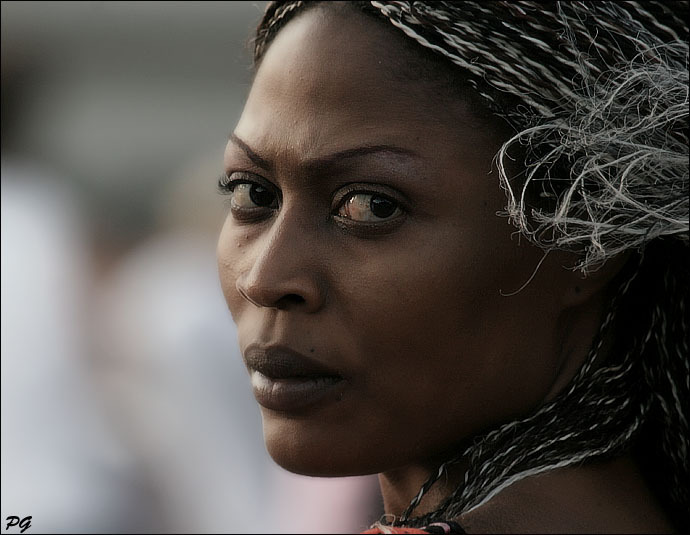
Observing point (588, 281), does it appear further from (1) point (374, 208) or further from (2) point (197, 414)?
(2) point (197, 414)

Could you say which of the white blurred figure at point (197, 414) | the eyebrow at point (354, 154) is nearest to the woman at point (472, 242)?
the eyebrow at point (354, 154)

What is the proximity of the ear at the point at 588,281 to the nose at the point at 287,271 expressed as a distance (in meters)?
0.48

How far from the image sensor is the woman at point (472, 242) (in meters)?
1.87

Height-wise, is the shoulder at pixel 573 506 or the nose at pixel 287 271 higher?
the nose at pixel 287 271

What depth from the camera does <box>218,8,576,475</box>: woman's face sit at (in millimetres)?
1892

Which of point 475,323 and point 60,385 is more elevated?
point 60,385

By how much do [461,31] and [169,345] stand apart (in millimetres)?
2813

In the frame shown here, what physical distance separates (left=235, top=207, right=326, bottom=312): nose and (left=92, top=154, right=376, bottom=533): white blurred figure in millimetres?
1712

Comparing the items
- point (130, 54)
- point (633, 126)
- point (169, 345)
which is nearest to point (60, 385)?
point (169, 345)

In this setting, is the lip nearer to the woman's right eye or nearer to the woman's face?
the woman's face

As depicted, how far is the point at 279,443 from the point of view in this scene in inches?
79.0

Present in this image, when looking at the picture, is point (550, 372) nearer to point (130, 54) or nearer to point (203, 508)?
point (203, 508)

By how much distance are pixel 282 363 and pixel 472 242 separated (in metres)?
0.43

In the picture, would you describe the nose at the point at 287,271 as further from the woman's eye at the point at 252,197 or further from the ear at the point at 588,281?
the ear at the point at 588,281
